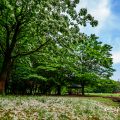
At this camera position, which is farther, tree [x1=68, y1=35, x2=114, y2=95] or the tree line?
tree [x1=68, y1=35, x2=114, y2=95]

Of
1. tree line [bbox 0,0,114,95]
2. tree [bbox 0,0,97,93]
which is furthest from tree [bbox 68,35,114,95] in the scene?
tree [bbox 0,0,97,93]

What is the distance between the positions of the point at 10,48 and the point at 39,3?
31.9 ft

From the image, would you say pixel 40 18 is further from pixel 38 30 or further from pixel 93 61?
pixel 93 61

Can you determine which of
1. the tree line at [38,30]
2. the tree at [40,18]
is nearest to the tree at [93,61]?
the tree line at [38,30]

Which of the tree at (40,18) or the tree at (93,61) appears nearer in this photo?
the tree at (40,18)

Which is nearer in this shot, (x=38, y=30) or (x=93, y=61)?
(x=38, y=30)

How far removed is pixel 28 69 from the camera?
55875 millimetres

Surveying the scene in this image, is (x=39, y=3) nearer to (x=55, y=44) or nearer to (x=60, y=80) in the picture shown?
(x=55, y=44)

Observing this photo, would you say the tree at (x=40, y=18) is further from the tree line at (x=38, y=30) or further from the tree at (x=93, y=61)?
the tree at (x=93, y=61)

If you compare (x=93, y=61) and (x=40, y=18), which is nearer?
(x=40, y=18)

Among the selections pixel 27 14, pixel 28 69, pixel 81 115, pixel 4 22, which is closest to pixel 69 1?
pixel 27 14

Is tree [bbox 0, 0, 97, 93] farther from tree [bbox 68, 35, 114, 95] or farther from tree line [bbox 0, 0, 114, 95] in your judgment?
tree [bbox 68, 35, 114, 95]

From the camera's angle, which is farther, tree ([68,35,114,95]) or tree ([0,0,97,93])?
tree ([68,35,114,95])

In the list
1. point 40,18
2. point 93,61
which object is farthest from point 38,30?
point 93,61
